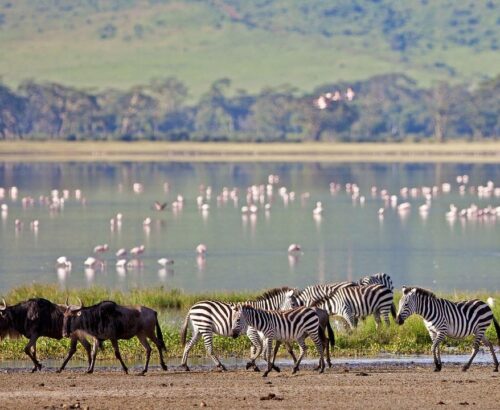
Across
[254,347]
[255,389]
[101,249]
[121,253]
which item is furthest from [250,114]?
[255,389]

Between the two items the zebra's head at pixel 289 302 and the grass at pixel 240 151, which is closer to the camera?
the zebra's head at pixel 289 302

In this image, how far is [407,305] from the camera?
15.7 m

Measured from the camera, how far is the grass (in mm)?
107125

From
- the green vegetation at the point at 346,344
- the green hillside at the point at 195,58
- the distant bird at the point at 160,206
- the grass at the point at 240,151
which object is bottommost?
the green vegetation at the point at 346,344

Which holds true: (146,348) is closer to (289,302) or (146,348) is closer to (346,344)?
(289,302)

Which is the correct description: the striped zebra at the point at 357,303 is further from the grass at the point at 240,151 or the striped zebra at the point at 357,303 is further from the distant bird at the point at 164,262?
the grass at the point at 240,151

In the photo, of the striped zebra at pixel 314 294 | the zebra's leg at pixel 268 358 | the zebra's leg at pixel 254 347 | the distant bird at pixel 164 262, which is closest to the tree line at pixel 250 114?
the distant bird at pixel 164 262

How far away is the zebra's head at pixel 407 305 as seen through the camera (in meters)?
15.6

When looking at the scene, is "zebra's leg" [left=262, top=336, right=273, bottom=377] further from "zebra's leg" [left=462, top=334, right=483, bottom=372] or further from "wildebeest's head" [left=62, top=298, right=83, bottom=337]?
"zebra's leg" [left=462, top=334, right=483, bottom=372]

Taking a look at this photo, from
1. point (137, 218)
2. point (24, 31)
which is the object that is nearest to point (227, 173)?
point (137, 218)

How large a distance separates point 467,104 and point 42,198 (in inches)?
3325

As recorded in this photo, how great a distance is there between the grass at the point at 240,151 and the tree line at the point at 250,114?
529cm

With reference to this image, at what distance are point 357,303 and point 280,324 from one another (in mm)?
2685

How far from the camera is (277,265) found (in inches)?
1313
